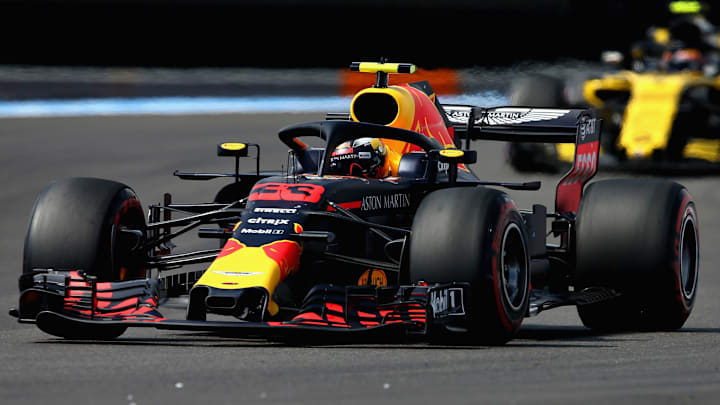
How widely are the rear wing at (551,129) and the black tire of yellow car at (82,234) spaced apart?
3399 millimetres

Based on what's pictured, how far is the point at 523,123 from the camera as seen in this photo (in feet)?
38.3

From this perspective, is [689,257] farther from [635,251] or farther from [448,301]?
[448,301]

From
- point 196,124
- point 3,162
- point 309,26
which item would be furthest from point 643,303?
point 309,26

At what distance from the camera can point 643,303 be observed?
10031 millimetres

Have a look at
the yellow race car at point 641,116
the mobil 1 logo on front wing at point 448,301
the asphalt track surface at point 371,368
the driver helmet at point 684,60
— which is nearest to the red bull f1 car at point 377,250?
the mobil 1 logo on front wing at point 448,301

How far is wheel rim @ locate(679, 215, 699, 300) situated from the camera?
1041 centimetres

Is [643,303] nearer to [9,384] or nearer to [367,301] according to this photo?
[367,301]

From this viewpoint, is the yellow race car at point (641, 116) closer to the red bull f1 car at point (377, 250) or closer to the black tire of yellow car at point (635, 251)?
the red bull f1 car at point (377, 250)

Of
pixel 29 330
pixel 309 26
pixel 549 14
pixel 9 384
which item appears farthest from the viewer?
pixel 549 14

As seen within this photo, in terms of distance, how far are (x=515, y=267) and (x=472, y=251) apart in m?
0.80

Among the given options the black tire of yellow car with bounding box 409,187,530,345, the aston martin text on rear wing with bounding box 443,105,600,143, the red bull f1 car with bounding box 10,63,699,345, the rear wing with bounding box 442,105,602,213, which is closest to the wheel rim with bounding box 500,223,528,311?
the red bull f1 car with bounding box 10,63,699,345

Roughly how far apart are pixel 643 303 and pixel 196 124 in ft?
65.3

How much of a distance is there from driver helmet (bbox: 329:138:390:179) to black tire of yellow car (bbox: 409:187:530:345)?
→ 1.51 meters

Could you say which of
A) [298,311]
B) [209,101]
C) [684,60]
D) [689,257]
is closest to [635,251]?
[689,257]
